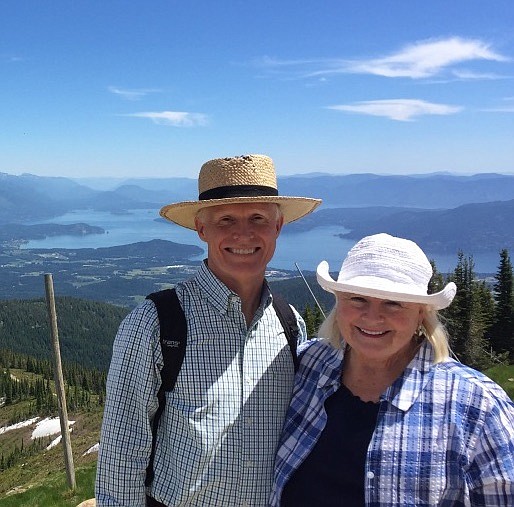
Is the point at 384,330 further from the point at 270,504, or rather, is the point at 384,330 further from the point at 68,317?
the point at 68,317

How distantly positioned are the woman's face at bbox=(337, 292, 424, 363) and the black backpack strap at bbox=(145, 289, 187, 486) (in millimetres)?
798

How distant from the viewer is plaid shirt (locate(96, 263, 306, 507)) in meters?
2.53

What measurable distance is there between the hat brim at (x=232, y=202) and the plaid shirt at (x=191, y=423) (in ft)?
1.74

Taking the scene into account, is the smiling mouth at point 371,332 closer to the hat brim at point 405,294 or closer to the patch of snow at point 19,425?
the hat brim at point 405,294

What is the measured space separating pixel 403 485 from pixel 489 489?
13.2 inches

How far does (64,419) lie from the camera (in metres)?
10.2

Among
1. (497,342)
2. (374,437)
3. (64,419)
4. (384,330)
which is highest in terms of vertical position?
(384,330)

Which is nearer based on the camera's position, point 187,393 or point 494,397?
point 494,397

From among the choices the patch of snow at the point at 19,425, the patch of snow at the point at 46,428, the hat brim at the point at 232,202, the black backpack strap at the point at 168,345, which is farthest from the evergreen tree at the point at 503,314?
the patch of snow at the point at 19,425

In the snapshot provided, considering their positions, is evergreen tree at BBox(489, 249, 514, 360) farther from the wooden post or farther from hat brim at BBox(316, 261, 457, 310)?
hat brim at BBox(316, 261, 457, 310)

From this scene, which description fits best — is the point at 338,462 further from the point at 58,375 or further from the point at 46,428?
the point at 46,428

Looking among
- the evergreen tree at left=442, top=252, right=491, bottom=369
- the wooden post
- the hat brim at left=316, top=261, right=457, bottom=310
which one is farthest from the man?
the evergreen tree at left=442, top=252, right=491, bottom=369

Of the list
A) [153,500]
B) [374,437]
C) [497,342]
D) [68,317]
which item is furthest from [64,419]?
[68,317]

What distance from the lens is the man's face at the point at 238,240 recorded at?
2.81 meters
